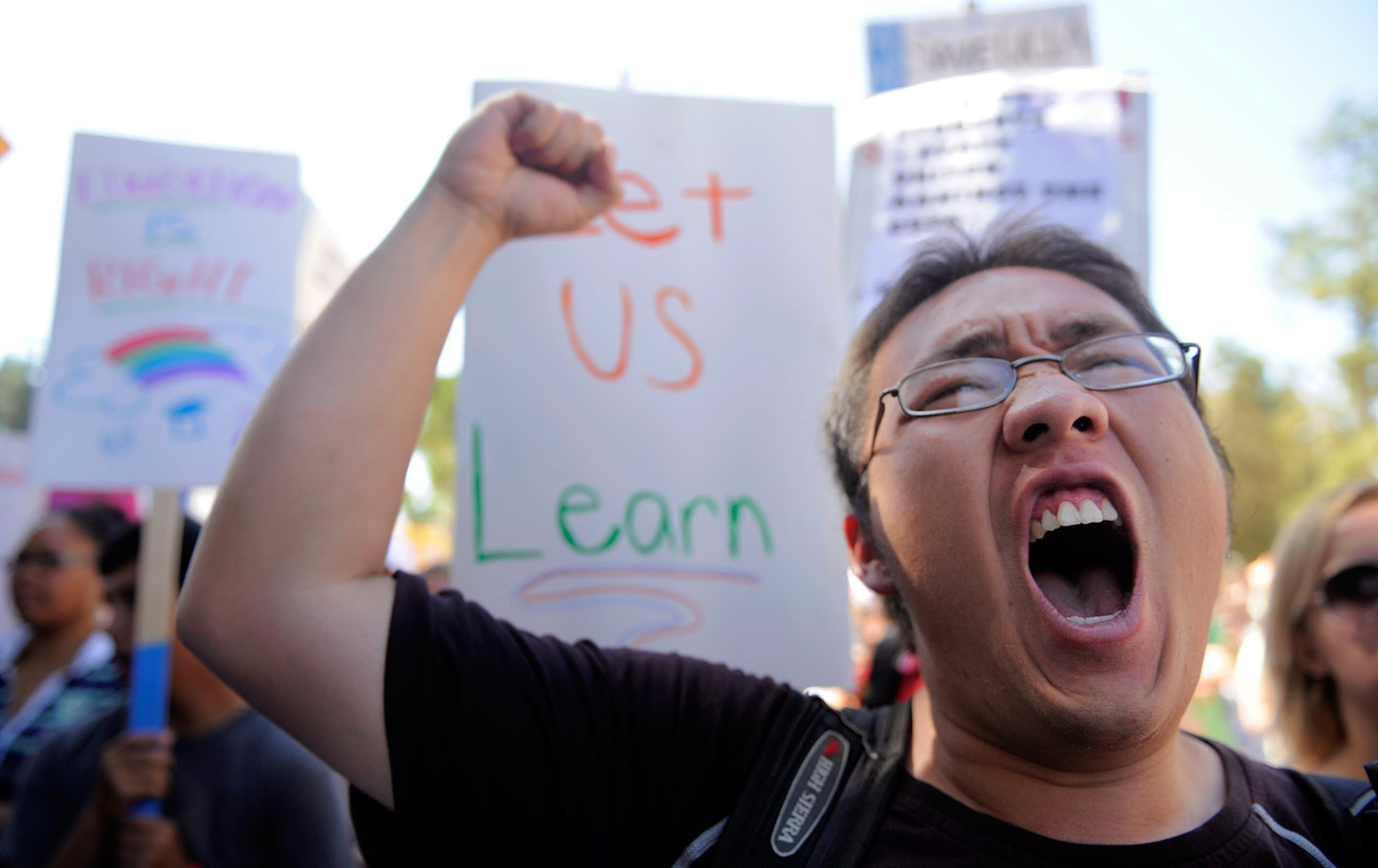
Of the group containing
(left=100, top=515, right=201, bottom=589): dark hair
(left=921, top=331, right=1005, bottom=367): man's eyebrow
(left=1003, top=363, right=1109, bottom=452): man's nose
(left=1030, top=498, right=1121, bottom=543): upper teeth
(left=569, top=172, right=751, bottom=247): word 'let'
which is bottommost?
(left=100, top=515, right=201, bottom=589): dark hair

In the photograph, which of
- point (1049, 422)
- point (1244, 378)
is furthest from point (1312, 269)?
point (1049, 422)

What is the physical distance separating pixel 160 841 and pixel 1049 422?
2.40 meters

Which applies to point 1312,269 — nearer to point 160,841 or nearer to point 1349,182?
point 1349,182

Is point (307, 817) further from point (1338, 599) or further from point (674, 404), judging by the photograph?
point (1338, 599)

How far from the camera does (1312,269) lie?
20219 mm

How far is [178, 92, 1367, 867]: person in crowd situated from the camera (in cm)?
117

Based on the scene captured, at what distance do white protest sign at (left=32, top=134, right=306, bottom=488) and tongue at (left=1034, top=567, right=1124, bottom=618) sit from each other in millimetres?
2042

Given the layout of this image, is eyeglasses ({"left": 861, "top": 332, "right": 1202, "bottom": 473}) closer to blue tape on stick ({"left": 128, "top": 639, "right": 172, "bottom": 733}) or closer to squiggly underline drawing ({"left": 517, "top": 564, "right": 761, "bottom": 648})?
squiggly underline drawing ({"left": 517, "top": 564, "right": 761, "bottom": 648})

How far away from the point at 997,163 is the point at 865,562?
3.71ft

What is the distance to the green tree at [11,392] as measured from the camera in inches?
782

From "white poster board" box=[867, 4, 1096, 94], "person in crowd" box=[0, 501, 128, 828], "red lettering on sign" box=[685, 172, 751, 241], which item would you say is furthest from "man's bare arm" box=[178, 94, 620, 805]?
"person in crowd" box=[0, 501, 128, 828]

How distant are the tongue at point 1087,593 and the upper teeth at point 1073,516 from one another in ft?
0.57

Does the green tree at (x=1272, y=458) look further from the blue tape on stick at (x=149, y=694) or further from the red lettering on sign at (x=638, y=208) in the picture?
the blue tape on stick at (x=149, y=694)

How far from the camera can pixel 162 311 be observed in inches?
93.8
